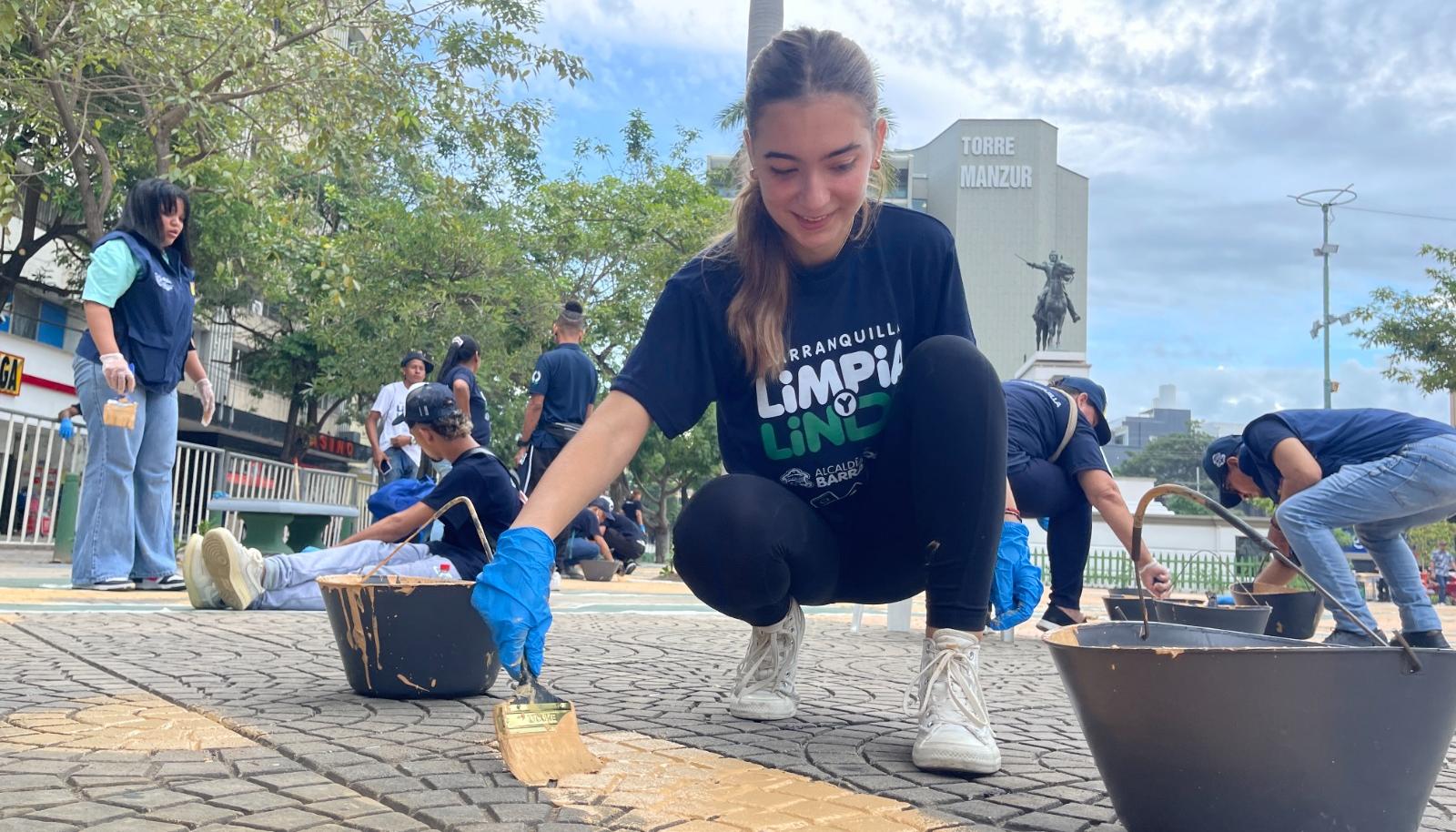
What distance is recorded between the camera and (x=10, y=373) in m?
20.5

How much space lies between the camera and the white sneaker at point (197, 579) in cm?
488

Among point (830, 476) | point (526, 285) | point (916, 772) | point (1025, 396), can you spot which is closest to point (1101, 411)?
point (1025, 396)

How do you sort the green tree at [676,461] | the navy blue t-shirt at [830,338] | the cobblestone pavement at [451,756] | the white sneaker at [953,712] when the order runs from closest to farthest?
the cobblestone pavement at [451,756]
the white sneaker at [953,712]
the navy blue t-shirt at [830,338]
the green tree at [676,461]

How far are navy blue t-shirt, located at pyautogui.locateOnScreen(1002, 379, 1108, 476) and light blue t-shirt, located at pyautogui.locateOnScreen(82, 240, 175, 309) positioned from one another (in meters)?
4.08

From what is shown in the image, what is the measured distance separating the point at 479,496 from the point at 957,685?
2.17 meters

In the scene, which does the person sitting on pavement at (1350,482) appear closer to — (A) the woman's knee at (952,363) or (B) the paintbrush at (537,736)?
(A) the woman's knee at (952,363)

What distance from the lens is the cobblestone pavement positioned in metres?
1.75

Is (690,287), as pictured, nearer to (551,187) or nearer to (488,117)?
(488,117)

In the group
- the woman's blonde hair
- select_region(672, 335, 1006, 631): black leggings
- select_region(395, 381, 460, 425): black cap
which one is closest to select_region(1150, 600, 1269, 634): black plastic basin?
select_region(672, 335, 1006, 631): black leggings

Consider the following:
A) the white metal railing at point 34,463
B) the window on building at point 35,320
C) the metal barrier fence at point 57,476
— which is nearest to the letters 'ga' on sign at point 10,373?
the window on building at point 35,320

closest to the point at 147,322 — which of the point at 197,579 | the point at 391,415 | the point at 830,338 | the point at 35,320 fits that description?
the point at 197,579

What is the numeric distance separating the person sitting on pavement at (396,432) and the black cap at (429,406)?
170 inches

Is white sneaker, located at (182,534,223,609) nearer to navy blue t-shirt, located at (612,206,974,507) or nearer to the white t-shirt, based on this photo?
navy blue t-shirt, located at (612,206,974,507)

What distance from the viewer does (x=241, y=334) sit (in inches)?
1233
